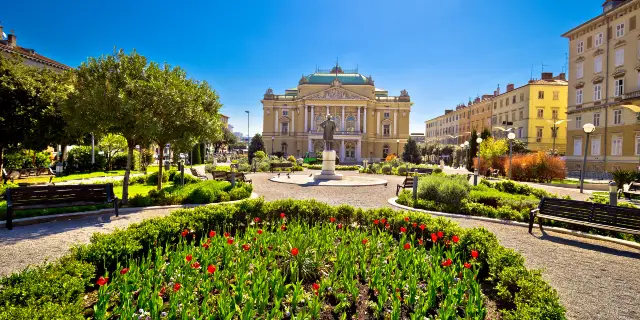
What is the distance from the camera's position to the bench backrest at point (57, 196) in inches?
309

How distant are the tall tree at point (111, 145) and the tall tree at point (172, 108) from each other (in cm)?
1507

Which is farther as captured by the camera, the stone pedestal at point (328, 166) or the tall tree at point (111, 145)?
the tall tree at point (111, 145)

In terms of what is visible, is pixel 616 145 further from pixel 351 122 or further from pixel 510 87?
pixel 351 122

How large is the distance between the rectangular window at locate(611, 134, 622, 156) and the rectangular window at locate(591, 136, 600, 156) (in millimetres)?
1378

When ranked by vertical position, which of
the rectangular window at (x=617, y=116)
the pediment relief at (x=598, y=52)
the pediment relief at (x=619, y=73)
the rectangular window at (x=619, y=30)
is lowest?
the rectangular window at (x=617, y=116)

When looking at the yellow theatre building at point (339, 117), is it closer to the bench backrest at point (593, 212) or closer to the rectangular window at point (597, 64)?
the rectangular window at point (597, 64)

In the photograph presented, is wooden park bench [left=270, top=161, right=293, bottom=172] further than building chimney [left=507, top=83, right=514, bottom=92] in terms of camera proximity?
No

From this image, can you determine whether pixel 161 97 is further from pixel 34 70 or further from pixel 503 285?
pixel 503 285

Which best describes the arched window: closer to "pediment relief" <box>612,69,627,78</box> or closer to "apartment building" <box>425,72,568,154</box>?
"apartment building" <box>425,72,568,154</box>

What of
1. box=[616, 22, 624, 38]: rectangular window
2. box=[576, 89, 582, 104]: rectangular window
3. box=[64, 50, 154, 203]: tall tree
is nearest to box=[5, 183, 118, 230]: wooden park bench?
box=[64, 50, 154, 203]: tall tree

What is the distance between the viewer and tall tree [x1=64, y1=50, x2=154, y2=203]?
30.7ft

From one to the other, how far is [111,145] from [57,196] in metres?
19.8

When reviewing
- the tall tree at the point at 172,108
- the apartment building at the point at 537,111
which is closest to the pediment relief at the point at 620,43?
the apartment building at the point at 537,111

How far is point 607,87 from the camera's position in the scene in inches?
1172
